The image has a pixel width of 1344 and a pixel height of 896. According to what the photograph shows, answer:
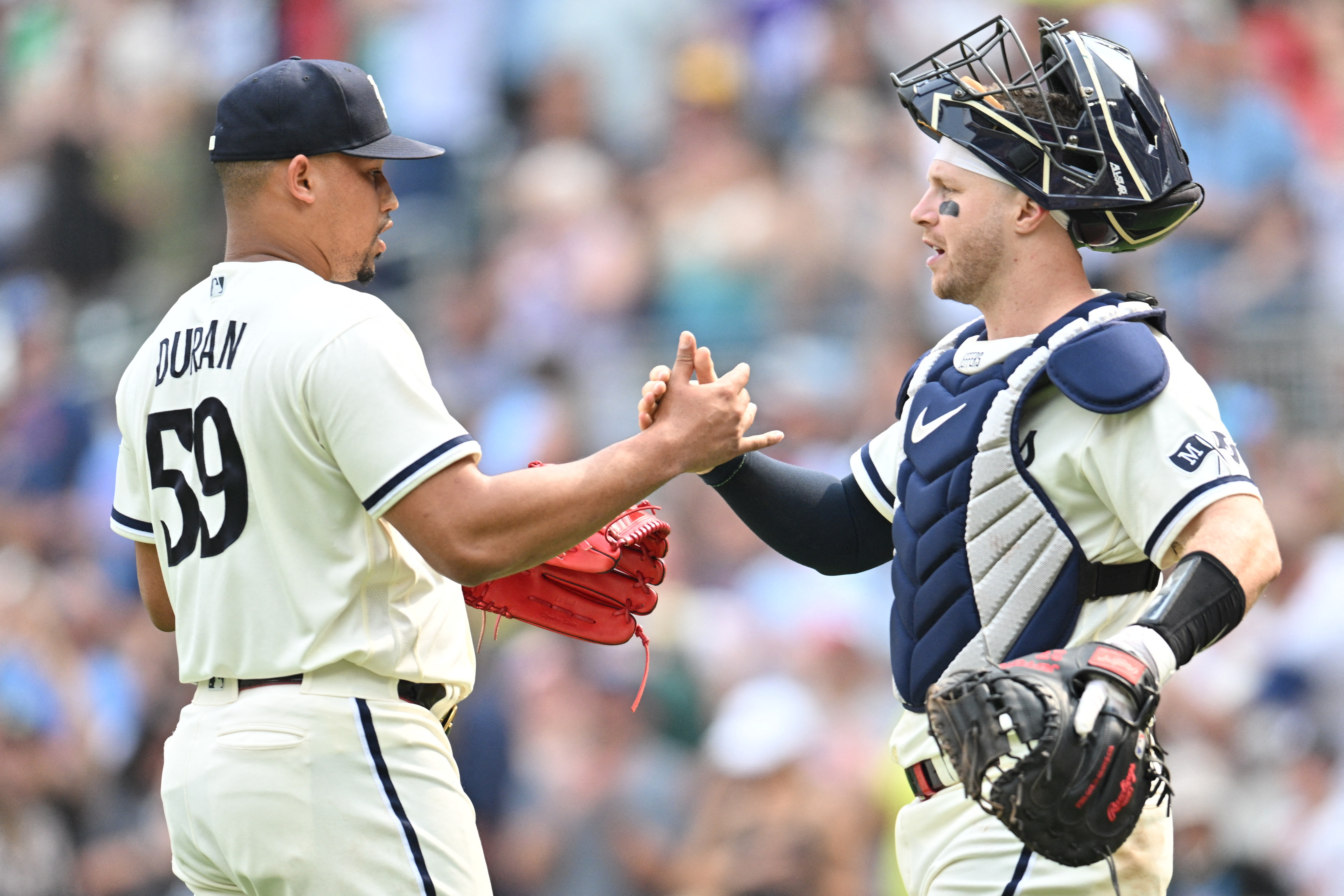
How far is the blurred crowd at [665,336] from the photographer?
256 inches

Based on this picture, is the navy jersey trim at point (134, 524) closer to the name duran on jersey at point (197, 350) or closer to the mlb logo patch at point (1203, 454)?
the name duran on jersey at point (197, 350)

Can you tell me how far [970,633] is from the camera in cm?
311

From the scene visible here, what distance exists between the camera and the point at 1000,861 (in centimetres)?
304

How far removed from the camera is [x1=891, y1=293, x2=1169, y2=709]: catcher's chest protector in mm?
2979

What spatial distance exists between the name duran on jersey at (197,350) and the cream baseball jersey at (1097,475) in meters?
1.38

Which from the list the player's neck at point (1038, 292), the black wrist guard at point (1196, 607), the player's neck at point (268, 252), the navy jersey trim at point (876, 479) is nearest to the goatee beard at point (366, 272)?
the player's neck at point (268, 252)

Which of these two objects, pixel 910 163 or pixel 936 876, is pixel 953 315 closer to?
pixel 910 163

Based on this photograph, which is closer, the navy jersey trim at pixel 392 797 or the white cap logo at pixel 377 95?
the navy jersey trim at pixel 392 797

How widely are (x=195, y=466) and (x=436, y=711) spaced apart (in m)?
0.68

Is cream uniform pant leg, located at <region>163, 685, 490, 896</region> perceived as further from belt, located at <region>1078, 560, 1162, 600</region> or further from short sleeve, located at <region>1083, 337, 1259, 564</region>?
short sleeve, located at <region>1083, 337, 1259, 564</region>

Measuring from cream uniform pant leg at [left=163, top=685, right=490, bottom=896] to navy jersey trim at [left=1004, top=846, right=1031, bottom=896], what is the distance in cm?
102

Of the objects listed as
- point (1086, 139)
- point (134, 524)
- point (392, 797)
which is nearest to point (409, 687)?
A: point (392, 797)

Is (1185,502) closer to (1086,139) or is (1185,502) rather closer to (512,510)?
(1086,139)

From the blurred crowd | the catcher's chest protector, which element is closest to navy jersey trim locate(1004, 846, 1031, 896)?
the catcher's chest protector
